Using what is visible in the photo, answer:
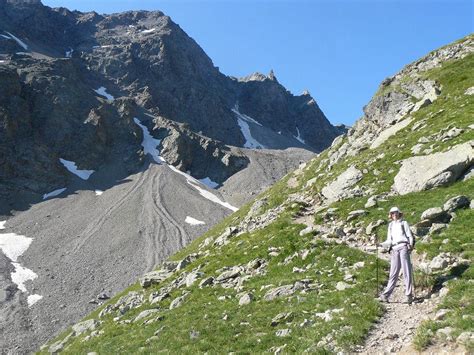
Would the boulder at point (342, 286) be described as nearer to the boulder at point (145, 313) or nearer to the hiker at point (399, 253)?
the hiker at point (399, 253)

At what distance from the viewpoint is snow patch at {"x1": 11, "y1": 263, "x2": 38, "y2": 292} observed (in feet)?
259

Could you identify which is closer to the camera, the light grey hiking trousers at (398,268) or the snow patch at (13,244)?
the light grey hiking trousers at (398,268)

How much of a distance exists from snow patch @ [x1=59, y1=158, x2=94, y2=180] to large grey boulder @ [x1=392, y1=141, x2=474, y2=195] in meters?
142

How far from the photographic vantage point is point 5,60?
602 feet

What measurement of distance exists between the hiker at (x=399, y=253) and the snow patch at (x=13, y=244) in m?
95.4

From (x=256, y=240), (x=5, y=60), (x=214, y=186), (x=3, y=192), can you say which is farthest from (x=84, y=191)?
(x=256, y=240)

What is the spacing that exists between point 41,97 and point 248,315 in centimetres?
17818

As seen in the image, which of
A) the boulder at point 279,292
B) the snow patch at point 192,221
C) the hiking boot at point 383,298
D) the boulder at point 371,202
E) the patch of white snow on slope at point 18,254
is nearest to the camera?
the hiking boot at point 383,298

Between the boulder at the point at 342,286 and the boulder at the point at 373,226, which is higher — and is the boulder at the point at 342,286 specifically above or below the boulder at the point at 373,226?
below

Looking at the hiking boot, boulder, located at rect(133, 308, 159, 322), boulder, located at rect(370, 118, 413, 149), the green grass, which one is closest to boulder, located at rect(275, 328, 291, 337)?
the green grass

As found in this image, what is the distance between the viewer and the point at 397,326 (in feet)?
40.8

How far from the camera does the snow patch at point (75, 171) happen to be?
15220 cm

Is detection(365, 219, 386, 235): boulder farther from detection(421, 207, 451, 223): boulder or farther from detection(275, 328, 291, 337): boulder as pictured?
detection(275, 328, 291, 337): boulder

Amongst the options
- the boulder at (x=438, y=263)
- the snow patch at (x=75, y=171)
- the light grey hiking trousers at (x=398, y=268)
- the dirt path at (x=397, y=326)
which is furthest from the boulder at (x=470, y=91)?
the snow patch at (x=75, y=171)
